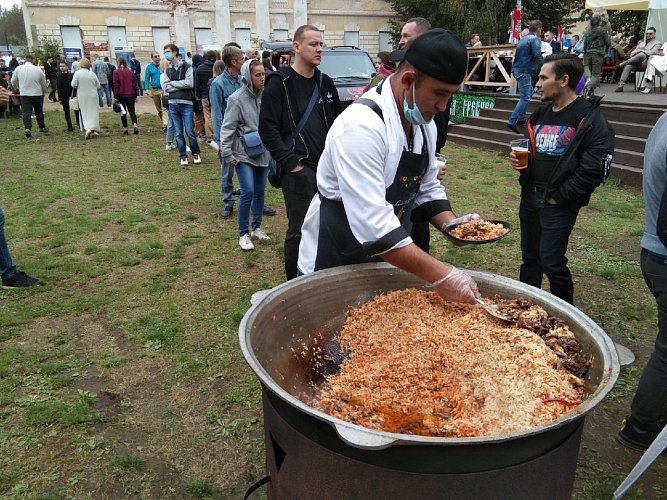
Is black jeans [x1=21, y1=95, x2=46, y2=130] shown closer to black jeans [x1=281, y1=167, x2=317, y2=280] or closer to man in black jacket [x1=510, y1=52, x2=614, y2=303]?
black jeans [x1=281, y1=167, x2=317, y2=280]

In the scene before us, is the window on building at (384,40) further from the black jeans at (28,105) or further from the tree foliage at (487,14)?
the black jeans at (28,105)

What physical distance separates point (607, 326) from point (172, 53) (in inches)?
385

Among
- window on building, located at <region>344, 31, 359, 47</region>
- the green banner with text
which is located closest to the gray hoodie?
the green banner with text

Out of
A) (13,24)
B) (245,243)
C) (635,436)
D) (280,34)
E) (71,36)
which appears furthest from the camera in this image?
(13,24)

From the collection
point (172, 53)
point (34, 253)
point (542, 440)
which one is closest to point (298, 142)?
point (542, 440)

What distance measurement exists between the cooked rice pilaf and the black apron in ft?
0.87

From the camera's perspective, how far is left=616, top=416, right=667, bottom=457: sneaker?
3139 mm

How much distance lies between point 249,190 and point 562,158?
3468 millimetres

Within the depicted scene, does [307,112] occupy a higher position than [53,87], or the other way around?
[307,112]

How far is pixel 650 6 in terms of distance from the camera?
16750 millimetres

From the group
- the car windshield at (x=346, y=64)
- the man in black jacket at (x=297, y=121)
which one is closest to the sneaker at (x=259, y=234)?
the man in black jacket at (x=297, y=121)

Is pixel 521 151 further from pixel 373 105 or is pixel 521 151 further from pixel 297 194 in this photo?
pixel 373 105

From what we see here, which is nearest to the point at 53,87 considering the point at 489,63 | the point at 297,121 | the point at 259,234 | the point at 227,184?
the point at 489,63

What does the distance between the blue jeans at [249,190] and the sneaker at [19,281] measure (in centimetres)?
220
